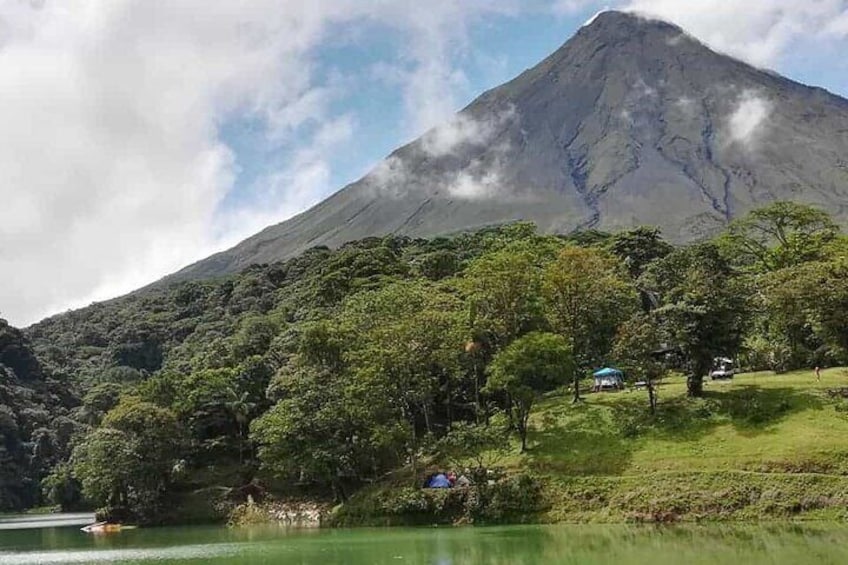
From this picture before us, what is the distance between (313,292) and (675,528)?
46069 mm

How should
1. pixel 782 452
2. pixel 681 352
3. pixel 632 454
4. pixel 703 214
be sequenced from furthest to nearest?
pixel 703 214 → pixel 681 352 → pixel 632 454 → pixel 782 452

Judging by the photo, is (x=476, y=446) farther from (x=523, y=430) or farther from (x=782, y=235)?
(x=782, y=235)

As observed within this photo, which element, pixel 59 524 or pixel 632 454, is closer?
pixel 632 454

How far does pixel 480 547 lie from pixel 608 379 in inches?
857

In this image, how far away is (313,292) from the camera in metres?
70.6

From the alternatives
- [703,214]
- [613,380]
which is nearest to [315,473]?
[613,380]

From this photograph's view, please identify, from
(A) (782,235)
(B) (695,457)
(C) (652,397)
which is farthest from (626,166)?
(B) (695,457)

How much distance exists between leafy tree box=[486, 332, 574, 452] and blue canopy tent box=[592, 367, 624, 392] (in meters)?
6.88

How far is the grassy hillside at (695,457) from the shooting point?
30.0m

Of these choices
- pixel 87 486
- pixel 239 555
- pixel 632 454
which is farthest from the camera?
pixel 87 486

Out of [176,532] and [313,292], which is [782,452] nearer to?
[176,532]

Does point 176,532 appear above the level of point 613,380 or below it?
below

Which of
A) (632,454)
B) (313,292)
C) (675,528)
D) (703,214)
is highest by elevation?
(703,214)

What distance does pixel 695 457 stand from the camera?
32844mm
